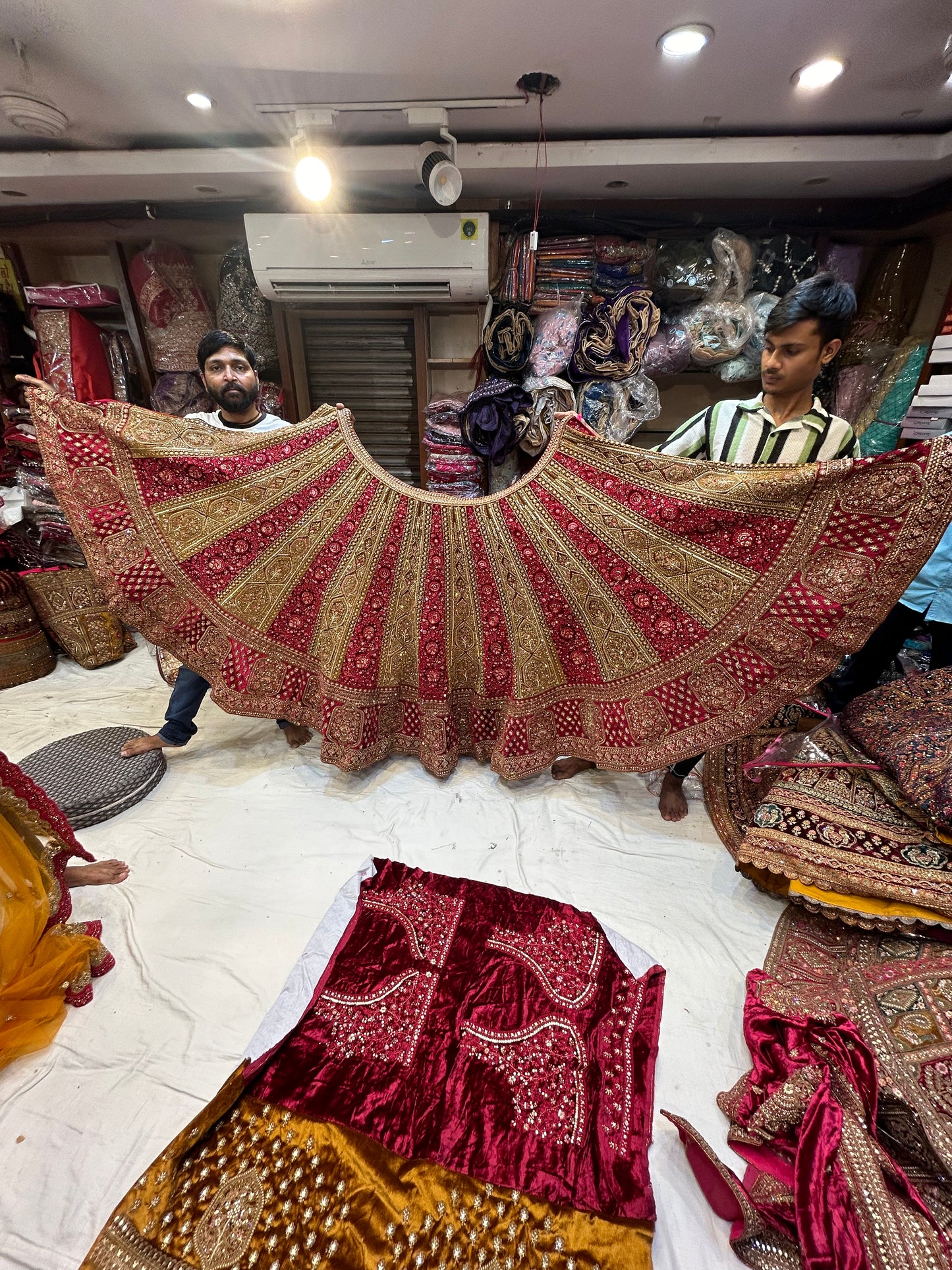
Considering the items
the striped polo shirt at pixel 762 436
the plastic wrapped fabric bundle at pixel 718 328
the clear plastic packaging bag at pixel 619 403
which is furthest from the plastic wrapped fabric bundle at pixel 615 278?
the striped polo shirt at pixel 762 436

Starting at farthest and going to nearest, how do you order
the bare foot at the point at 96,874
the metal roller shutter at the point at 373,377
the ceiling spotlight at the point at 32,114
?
the metal roller shutter at the point at 373,377
the ceiling spotlight at the point at 32,114
the bare foot at the point at 96,874

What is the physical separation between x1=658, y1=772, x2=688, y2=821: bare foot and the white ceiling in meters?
2.36

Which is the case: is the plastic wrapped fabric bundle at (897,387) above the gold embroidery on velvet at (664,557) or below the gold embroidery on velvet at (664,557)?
above

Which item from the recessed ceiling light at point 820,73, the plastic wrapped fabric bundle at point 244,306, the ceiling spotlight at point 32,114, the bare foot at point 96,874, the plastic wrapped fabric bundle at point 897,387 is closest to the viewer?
the bare foot at point 96,874

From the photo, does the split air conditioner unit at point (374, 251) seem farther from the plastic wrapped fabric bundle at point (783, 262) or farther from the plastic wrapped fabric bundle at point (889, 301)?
the plastic wrapped fabric bundle at point (889, 301)

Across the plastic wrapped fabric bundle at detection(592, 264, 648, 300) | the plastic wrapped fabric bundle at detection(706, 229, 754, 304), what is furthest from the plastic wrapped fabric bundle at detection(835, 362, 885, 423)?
the plastic wrapped fabric bundle at detection(592, 264, 648, 300)

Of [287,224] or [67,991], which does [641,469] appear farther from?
[287,224]

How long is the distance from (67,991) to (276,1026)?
516 millimetres

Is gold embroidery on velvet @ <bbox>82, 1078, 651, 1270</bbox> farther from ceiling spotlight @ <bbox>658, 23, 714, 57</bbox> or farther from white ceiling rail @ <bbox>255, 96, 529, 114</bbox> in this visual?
white ceiling rail @ <bbox>255, 96, 529, 114</bbox>

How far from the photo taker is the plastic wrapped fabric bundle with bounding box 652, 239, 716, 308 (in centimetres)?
258

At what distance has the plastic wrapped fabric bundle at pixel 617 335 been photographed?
2619 millimetres

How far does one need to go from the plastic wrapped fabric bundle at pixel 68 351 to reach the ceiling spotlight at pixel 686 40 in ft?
10.3

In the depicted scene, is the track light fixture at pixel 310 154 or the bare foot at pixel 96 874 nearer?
the bare foot at pixel 96 874

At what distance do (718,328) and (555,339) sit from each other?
835 mm
